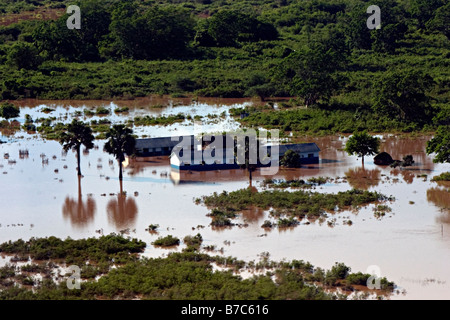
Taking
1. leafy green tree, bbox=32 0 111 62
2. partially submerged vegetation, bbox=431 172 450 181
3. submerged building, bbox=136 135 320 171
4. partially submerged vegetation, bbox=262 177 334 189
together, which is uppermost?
leafy green tree, bbox=32 0 111 62

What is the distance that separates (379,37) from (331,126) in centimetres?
3286

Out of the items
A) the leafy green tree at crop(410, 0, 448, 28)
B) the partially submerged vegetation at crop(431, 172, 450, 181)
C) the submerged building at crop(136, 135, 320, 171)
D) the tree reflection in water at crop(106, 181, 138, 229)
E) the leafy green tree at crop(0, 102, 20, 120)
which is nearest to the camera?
the tree reflection in water at crop(106, 181, 138, 229)

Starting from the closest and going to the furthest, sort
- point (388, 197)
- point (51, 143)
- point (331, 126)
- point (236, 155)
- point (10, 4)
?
point (388, 197) < point (236, 155) < point (51, 143) < point (331, 126) < point (10, 4)

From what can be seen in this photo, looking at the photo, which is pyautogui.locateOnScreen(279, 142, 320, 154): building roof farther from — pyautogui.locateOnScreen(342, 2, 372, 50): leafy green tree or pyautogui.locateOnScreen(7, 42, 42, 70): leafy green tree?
pyautogui.locateOnScreen(7, 42, 42, 70): leafy green tree

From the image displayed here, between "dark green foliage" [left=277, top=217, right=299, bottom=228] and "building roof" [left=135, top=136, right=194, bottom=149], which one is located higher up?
"building roof" [left=135, top=136, right=194, bottom=149]

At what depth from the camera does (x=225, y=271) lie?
35.0m

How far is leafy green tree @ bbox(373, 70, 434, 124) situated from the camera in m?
68.8

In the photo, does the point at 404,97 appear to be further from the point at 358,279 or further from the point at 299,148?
the point at 358,279

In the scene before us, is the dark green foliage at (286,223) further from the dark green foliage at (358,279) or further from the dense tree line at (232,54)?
the dense tree line at (232,54)

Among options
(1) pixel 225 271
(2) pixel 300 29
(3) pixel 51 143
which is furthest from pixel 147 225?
(2) pixel 300 29

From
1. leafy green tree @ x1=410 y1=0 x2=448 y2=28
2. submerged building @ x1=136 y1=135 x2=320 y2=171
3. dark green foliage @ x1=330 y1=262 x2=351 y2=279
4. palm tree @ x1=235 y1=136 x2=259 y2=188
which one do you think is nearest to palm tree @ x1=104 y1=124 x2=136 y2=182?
submerged building @ x1=136 y1=135 x2=320 y2=171

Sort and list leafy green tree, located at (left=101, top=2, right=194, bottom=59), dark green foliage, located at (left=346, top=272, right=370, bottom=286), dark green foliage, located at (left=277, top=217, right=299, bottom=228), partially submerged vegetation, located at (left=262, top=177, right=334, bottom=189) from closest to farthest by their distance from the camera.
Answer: dark green foliage, located at (left=346, top=272, right=370, bottom=286)
dark green foliage, located at (left=277, top=217, right=299, bottom=228)
partially submerged vegetation, located at (left=262, top=177, right=334, bottom=189)
leafy green tree, located at (left=101, top=2, right=194, bottom=59)

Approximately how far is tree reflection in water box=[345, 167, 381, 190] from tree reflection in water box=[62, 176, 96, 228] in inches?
677
